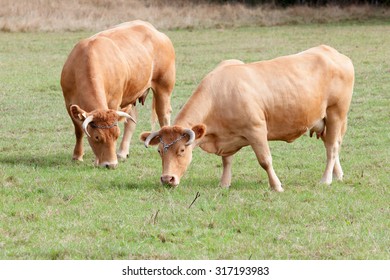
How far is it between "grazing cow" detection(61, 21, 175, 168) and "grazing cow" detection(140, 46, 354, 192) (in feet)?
5.04

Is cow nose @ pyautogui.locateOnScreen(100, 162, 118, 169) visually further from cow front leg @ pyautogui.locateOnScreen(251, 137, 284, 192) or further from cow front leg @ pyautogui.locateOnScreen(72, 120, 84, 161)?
cow front leg @ pyautogui.locateOnScreen(251, 137, 284, 192)

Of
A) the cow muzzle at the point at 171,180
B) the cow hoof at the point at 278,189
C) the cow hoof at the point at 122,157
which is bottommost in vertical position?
the cow hoof at the point at 122,157

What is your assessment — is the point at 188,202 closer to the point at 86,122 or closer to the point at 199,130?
the point at 199,130

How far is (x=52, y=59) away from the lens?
84.5 ft

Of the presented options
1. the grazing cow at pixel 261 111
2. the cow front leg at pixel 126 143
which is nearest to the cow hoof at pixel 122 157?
the cow front leg at pixel 126 143

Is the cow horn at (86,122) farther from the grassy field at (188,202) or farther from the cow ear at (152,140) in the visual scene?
the cow ear at (152,140)

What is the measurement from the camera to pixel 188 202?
936 centimetres

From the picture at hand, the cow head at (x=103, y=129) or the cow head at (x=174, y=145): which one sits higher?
the cow head at (x=174, y=145)

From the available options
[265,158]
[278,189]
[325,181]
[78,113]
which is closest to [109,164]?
[78,113]

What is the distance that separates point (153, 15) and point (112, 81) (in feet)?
89.8

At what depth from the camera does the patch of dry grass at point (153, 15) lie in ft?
117

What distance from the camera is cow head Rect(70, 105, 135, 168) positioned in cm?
1128

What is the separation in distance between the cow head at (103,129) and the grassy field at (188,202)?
18 centimetres

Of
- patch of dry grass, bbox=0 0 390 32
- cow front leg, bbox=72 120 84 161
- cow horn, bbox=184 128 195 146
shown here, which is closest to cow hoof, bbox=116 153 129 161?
cow front leg, bbox=72 120 84 161
